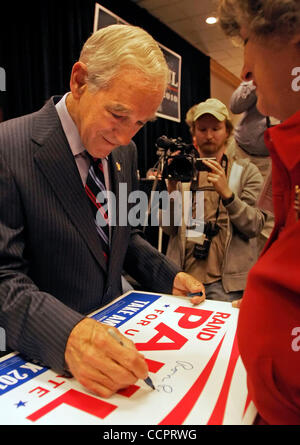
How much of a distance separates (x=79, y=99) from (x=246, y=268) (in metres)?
1.14

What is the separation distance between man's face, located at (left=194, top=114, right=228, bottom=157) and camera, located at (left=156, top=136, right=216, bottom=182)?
0.40 meters

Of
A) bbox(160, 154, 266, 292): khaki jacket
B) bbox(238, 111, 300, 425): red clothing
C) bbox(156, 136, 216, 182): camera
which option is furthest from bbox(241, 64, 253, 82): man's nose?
bbox(160, 154, 266, 292): khaki jacket

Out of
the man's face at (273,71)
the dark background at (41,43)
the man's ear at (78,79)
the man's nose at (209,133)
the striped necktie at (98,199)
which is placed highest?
the dark background at (41,43)

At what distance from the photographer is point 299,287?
0.37 meters

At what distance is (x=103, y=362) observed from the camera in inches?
22.2

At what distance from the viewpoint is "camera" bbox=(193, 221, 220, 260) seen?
1.66 m

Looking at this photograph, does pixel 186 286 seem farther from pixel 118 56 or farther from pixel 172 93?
pixel 172 93

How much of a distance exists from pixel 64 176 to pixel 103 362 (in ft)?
1.62

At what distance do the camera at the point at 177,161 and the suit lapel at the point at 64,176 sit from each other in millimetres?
709

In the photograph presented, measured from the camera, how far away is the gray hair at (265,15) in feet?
1.34
